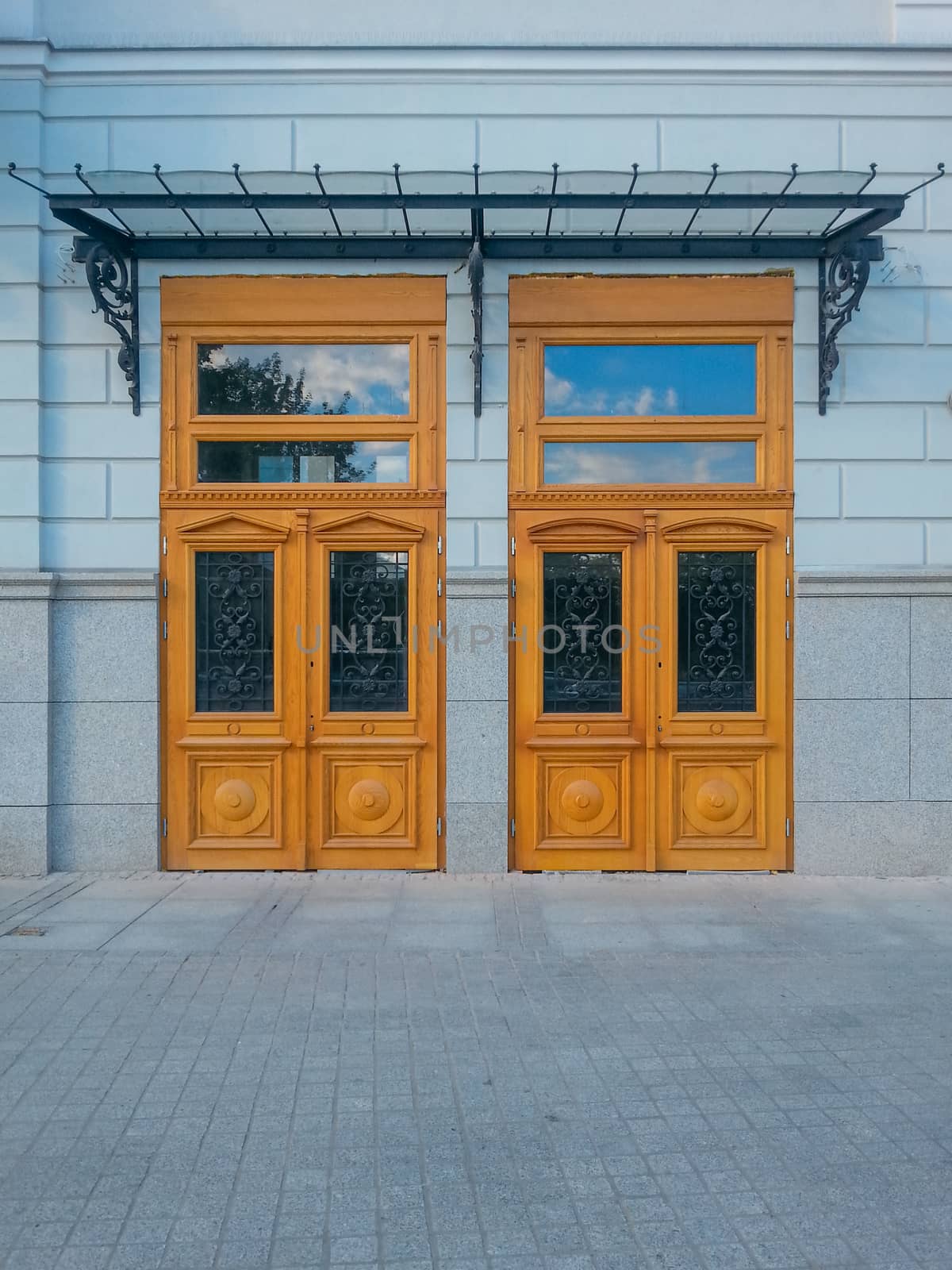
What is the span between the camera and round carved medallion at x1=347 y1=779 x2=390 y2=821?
7.98m

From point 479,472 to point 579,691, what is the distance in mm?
1934

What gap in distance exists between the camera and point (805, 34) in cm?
812

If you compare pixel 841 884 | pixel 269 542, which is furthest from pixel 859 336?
pixel 269 542

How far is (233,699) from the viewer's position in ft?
26.6

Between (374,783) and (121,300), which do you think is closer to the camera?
(121,300)

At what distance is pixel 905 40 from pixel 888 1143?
321 inches

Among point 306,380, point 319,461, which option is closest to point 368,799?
point 319,461

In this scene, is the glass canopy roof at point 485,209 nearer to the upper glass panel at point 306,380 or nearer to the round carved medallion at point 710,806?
the upper glass panel at point 306,380

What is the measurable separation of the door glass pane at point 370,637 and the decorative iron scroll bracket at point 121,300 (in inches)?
83.8

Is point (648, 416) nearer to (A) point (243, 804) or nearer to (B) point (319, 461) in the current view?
(B) point (319, 461)

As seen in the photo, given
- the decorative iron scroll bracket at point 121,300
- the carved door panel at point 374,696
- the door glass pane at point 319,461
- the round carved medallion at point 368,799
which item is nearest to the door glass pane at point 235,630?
the carved door panel at point 374,696

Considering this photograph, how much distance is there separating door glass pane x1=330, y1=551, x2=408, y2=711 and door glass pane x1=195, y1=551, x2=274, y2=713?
54 cm

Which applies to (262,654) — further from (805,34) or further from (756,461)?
(805,34)

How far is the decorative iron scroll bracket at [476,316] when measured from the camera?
7.58 metres
